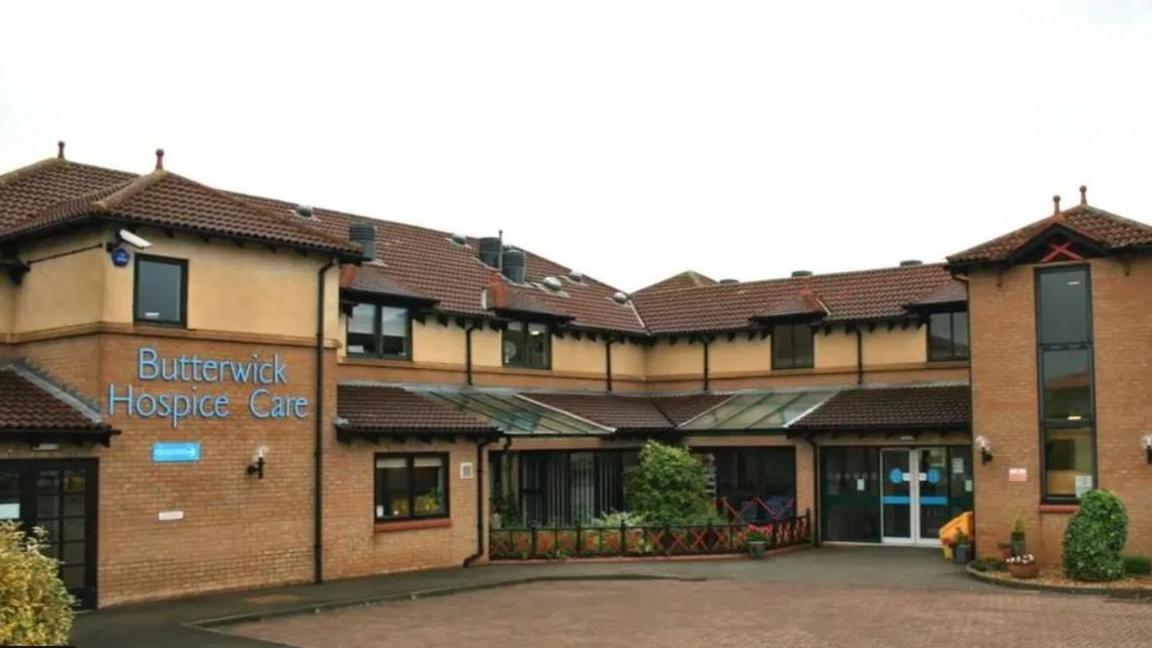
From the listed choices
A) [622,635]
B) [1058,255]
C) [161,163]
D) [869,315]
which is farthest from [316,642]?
[869,315]

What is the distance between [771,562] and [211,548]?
11237 millimetres

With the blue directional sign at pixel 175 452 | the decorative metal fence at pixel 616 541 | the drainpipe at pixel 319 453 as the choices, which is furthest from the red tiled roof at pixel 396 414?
the blue directional sign at pixel 175 452

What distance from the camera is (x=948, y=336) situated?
29.0m

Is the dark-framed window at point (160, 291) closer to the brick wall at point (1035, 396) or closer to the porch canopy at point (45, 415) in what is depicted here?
the porch canopy at point (45, 415)

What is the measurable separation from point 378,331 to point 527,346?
17.5ft

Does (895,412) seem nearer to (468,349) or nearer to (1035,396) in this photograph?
(1035,396)

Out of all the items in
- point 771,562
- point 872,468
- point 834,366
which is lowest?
point 771,562

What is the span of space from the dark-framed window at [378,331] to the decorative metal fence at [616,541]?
4551mm

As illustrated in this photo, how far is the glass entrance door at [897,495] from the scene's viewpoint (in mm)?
27859

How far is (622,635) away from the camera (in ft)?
53.3

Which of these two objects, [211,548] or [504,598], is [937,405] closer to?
[504,598]

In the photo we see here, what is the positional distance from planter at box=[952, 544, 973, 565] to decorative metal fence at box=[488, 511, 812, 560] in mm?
4039

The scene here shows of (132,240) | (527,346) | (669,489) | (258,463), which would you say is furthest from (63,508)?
(527,346)

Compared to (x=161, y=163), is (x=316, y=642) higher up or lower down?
lower down
